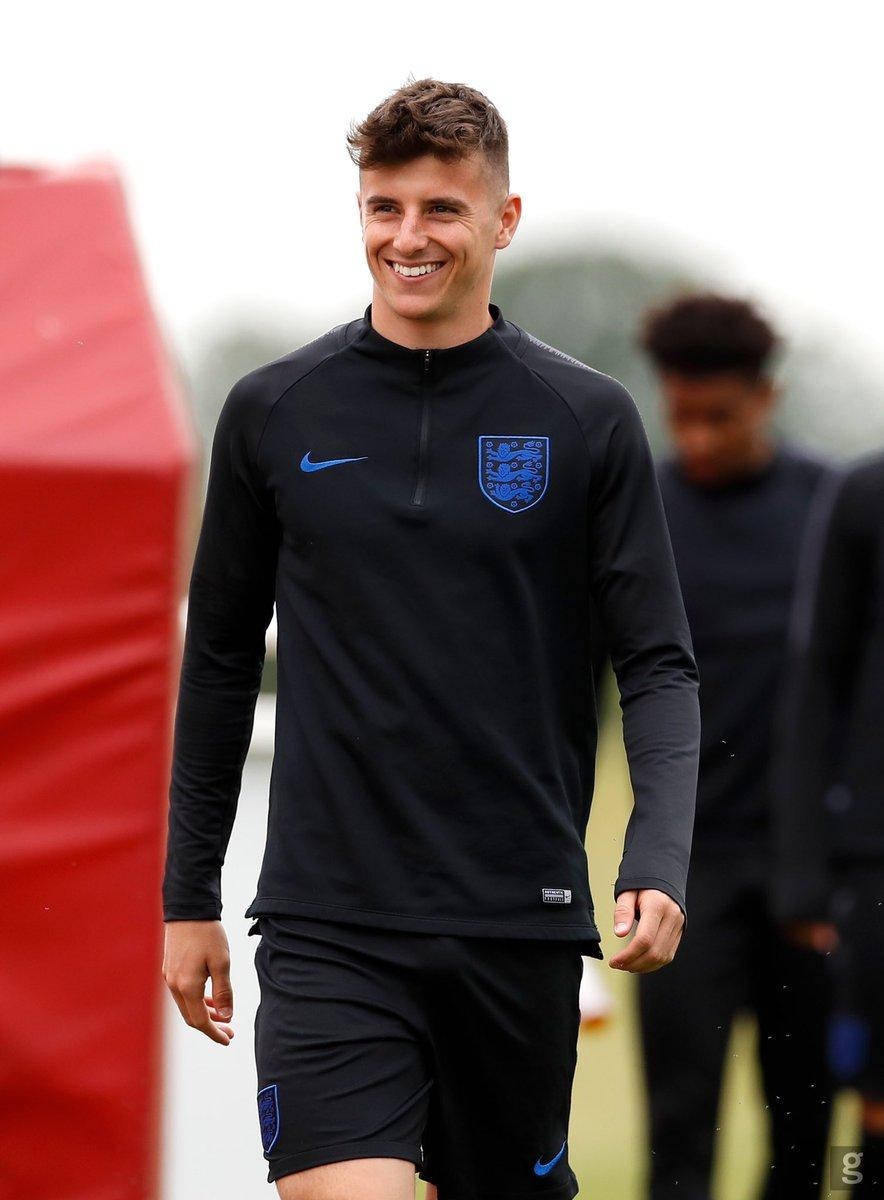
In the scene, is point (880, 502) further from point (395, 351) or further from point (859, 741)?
point (395, 351)

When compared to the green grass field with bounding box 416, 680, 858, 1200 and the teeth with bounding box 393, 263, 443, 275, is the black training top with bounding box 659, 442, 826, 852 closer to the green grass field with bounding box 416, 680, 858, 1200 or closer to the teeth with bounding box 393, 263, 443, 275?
the green grass field with bounding box 416, 680, 858, 1200

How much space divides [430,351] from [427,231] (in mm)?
197

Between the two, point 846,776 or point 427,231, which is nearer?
point 427,231

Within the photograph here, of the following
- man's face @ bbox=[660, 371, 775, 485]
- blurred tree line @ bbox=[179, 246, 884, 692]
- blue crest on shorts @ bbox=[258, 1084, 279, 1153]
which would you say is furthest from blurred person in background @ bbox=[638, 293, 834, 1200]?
blurred tree line @ bbox=[179, 246, 884, 692]

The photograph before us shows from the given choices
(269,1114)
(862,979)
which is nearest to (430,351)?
(269,1114)

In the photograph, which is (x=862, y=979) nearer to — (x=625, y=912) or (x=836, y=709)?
(x=836, y=709)

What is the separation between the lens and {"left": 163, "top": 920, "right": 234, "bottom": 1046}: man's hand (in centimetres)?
349

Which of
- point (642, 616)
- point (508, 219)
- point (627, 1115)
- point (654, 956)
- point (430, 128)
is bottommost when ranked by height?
point (627, 1115)

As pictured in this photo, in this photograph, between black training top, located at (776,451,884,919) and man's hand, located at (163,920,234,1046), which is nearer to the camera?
man's hand, located at (163,920,234,1046)

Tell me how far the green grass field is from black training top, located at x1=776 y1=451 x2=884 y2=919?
52cm

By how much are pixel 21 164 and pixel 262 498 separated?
155 cm

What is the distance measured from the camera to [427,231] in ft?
11.0

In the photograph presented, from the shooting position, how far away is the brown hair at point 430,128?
3.38m

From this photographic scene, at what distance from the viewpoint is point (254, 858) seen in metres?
→ 5.08
